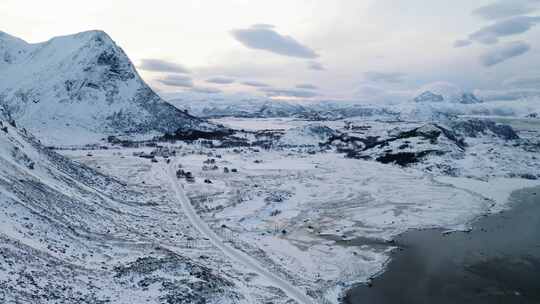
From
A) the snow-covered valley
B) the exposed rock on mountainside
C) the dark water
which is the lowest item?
the dark water

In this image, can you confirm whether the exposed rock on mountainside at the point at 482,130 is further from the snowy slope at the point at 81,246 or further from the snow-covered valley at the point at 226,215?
the snowy slope at the point at 81,246

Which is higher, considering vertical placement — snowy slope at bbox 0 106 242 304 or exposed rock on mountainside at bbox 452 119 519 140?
exposed rock on mountainside at bbox 452 119 519 140

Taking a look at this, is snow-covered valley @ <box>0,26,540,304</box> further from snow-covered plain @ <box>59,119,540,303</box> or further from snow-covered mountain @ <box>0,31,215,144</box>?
snow-covered mountain @ <box>0,31,215,144</box>

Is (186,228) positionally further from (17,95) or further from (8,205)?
(17,95)

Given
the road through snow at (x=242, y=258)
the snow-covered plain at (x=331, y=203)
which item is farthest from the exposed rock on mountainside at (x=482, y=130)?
the road through snow at (x=242, y=258)

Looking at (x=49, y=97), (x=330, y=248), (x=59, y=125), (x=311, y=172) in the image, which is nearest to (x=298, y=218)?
(x=330, y=248)

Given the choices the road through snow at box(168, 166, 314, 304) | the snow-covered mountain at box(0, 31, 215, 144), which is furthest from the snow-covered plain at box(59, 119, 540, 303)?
the snow-covered mountain at box(0, 31, 215, 144)

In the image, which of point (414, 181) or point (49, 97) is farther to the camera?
point (49, 97)

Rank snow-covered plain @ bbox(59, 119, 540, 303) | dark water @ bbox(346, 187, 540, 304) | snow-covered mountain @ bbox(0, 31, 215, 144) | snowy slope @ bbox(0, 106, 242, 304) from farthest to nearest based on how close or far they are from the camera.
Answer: snow-covered mountain @ bbox(0, 31, 215, 144) < snow-covered plain @ bbox(59, 119, 540, 303) < dark water @ bbox(346, 187, 540, 304) < snowy slope @ bbox(0, 106, 242, 304)
